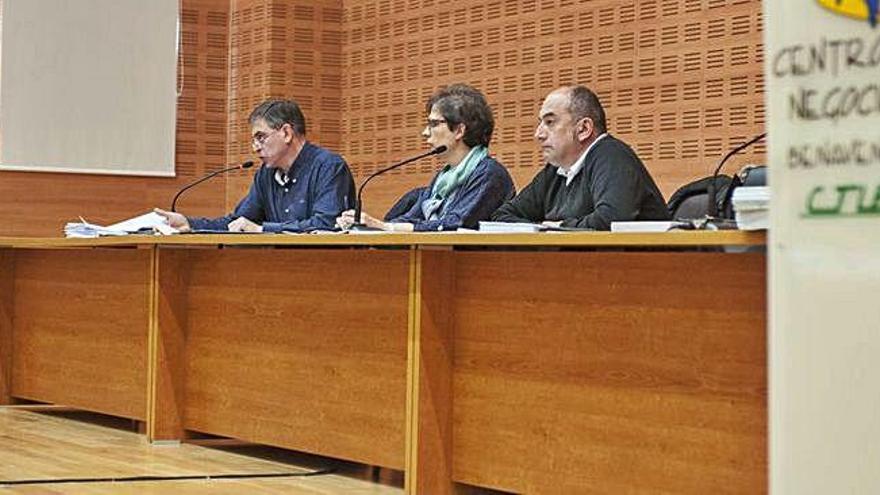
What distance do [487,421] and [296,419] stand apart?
1.08 meters

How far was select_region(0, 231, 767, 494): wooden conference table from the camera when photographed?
3.91 metres

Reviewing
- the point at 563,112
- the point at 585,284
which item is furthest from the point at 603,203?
the point at 585,284

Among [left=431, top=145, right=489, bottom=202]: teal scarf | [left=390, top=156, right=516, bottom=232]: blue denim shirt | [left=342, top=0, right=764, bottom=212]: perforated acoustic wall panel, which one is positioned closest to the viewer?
[left=390, top=156, right=516, bottom=232]: blue denim shirt

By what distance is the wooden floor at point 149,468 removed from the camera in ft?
16.0

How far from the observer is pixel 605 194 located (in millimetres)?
5281

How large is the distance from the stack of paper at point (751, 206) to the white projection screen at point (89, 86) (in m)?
6.40

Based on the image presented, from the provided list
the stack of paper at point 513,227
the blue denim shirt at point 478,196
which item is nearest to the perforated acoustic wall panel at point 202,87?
the blue denim shirt at point 478,196

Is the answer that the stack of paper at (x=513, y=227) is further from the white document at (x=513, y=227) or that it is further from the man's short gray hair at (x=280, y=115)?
the man's short gray hair at (x=280, y=115)

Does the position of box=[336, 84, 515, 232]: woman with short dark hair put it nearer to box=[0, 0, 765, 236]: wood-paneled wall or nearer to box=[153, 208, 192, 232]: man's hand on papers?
box=[153, 208, 192, 232]: man's hand on papers

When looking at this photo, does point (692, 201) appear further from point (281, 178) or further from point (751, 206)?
point (281, 178)

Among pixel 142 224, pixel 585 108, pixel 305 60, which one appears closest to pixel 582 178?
pixel 585 108

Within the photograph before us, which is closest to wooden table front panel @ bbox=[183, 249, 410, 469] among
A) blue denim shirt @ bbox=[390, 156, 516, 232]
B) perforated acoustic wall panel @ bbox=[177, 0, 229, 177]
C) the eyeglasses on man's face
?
blue denim shirt @ bbox=[390, 156, 516, 232]

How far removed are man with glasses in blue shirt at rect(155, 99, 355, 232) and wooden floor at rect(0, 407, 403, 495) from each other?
112 cm

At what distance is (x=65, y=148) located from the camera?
9289 mm
